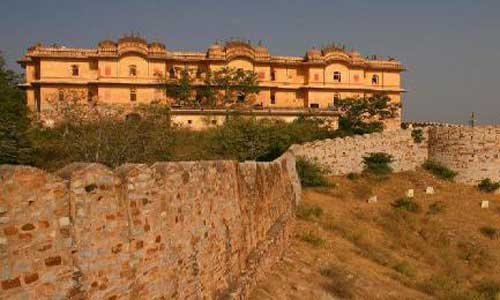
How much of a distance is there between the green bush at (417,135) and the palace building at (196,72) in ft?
44.1

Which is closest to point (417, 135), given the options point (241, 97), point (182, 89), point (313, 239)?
point (313, 239)

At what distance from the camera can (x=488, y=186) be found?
76.8 feet

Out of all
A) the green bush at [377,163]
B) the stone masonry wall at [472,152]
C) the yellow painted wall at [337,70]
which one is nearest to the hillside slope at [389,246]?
the green bush at [377,163]

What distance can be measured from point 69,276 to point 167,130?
2335 centimetres

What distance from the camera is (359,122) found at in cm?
3375

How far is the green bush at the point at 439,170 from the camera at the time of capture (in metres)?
24.2

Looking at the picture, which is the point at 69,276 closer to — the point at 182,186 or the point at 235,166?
the point at 182,186

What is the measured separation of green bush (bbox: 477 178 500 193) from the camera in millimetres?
23297

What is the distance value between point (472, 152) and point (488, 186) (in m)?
1.77

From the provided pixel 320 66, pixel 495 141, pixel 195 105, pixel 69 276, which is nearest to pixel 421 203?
pixel 495 141

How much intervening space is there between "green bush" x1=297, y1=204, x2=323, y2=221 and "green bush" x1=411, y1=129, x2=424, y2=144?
11.2 meters

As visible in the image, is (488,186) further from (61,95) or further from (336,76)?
(61,95)

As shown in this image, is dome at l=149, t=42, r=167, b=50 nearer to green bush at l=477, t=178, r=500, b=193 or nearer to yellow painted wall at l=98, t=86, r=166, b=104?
yellow painted wall at l=98, t=86, r=166, b=104

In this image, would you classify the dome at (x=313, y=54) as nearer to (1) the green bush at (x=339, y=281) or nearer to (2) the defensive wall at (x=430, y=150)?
(2) the defensive wall at (x=430, y=150)
